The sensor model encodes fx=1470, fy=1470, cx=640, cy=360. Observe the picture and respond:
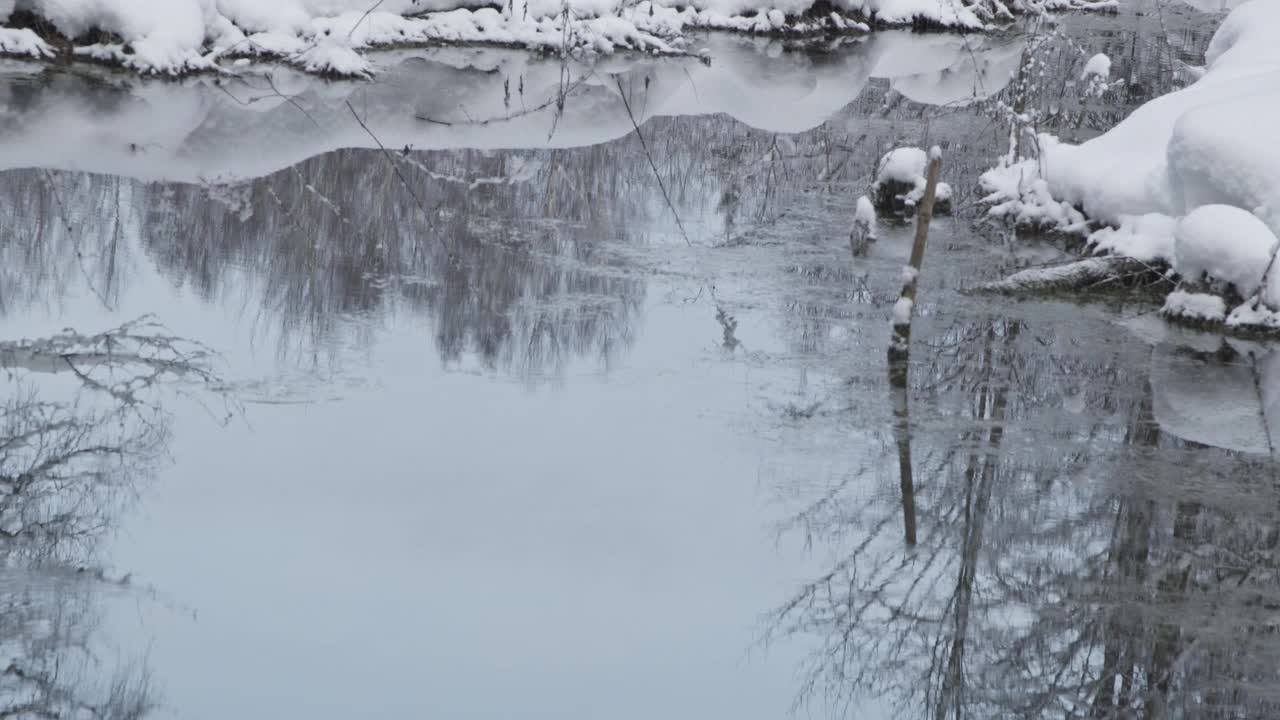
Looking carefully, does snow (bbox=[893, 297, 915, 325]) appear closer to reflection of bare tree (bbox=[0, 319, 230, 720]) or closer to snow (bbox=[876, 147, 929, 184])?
reflection of bare tree (bbox=[0, 319, 230, 720])

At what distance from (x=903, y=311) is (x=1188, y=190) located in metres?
2.75

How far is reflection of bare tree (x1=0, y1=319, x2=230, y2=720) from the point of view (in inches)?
166

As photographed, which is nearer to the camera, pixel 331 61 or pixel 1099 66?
pixel 331 61

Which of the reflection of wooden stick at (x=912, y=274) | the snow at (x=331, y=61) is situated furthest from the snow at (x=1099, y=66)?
the reflection of wooden stick at (x=912, y=274)

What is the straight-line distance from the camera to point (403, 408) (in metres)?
6.54

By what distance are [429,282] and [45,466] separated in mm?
3128

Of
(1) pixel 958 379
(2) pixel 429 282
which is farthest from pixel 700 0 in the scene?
(1) pixel 958 379

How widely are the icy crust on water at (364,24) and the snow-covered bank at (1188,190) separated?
315 cm

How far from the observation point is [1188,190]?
28.8 ft

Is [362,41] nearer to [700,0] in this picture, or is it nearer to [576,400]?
[700,0]

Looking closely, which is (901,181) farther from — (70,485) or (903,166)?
(70,485)

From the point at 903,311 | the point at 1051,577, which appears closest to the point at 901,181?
the point at 903,311

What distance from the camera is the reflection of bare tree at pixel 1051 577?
4621 millimetres

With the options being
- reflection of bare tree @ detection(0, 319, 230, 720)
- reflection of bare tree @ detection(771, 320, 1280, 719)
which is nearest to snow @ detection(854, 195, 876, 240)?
reflection of bare tree @ detection(771, 320, 1280, 719)
